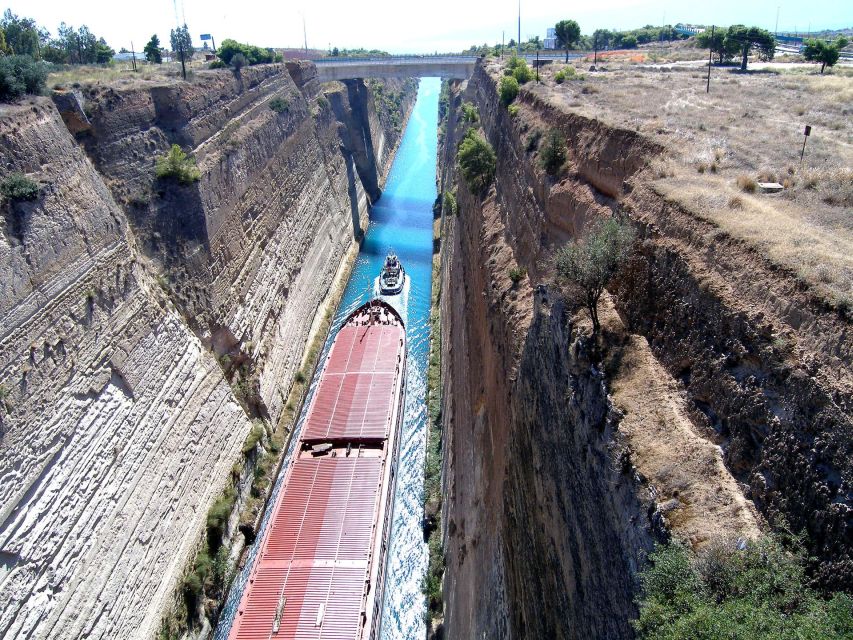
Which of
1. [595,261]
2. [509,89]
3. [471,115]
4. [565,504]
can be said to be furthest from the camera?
[471,115]

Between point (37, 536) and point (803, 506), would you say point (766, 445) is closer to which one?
point (803, 506)

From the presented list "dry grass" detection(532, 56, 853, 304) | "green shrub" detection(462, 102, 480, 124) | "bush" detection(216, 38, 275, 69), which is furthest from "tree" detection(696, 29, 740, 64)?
"bush" detection(216, 38, 275, 69)

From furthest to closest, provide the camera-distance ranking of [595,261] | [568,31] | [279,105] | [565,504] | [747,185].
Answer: [568,31]
[279,105]
[747,185]
[595,261]
[565,504]

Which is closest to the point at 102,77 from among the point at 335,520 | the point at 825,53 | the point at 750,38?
the point at 335,520

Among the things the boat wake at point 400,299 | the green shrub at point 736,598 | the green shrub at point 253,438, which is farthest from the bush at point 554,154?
the boat wake at point 400,299

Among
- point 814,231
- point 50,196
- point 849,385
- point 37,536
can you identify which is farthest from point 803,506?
point 50,196

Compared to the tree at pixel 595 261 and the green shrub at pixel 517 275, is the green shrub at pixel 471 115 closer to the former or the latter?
the green shrub at pixel 517 275

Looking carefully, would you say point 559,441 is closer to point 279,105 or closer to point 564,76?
point 564,76
